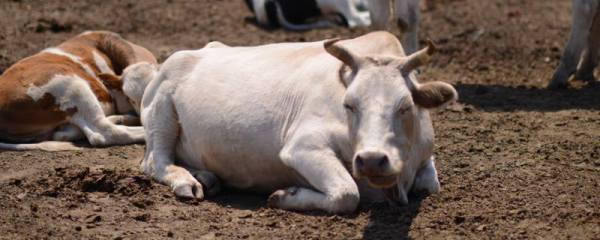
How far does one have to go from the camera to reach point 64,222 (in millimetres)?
6293

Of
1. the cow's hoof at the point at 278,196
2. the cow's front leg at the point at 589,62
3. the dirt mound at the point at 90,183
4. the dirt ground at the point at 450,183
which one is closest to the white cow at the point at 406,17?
the dirt ground at the point at 450,183

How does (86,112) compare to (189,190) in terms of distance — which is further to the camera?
(86,112)

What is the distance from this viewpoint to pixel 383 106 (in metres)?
5.93

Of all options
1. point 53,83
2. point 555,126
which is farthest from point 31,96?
point 555,126

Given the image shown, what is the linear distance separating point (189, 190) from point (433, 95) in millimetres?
1706

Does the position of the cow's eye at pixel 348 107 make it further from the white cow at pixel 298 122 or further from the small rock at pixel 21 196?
the small rock at pixel 21 196

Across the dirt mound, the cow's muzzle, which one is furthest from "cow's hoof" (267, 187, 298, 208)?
the dirt mound

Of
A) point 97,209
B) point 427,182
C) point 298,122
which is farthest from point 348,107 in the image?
point 97,209

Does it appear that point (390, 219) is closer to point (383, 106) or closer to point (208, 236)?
point (383, 106)

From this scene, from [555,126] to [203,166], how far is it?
3030mm

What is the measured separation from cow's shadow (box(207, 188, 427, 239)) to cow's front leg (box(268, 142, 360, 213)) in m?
0.07

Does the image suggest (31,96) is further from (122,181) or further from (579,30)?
(579,30)

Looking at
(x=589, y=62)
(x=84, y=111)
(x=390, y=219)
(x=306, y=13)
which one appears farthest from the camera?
(x=306, y=13)

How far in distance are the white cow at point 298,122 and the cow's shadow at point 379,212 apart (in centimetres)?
7
